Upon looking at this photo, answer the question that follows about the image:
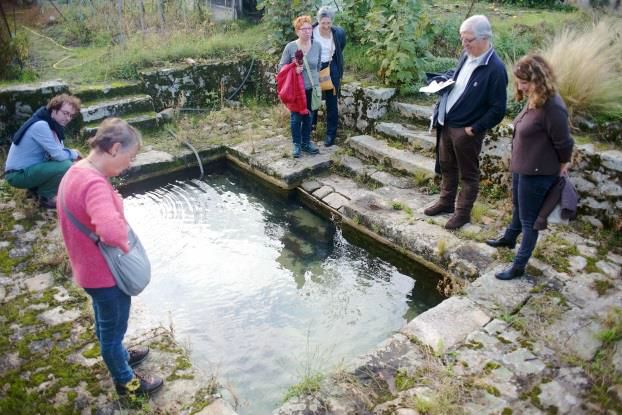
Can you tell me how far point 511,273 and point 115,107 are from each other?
20.5 feet

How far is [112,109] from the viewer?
721cm

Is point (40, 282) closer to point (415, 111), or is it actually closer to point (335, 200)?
point (335, 200)

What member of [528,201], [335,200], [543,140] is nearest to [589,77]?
[543,140]

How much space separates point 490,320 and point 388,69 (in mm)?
4242

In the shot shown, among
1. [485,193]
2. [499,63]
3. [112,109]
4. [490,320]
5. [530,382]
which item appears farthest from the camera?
[112,109]

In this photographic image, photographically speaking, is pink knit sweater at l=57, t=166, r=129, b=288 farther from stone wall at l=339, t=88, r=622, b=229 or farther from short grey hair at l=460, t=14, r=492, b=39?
stone wall at l=339, t=88, r=622, b=229

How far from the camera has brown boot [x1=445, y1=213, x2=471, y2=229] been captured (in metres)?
4.85

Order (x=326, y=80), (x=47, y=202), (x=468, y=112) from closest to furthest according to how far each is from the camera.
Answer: (x=468, y=112), (x=47, y=202), (x=326, y=80)

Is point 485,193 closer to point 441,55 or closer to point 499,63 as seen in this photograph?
point 499,63

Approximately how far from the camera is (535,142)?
11.7ft

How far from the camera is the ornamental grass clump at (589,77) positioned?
4965 millimetres

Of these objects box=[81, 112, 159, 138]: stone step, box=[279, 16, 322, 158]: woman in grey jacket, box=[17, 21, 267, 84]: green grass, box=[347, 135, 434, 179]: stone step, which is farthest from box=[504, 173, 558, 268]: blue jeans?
box=[17, 21, 267, 84]: green grass

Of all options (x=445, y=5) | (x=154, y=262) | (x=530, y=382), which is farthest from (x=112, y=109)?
(x=445, y=5)

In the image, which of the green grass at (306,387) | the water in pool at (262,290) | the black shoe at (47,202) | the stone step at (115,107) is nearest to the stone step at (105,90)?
the stone step at (115,107)
